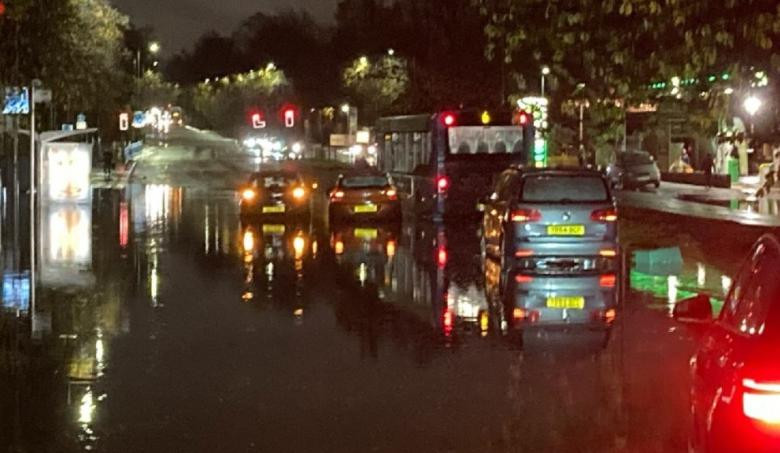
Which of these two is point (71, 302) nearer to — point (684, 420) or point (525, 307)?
point (525, 307)

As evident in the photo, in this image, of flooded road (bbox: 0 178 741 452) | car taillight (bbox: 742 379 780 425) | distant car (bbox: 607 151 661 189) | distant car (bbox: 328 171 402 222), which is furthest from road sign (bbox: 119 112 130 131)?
car taillight (bbox: 742 379 780 425)

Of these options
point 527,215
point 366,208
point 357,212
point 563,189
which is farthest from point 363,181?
point 527,215

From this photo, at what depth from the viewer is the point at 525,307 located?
17.2 meters

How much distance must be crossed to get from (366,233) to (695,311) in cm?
2377

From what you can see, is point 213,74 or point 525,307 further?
point 213,74

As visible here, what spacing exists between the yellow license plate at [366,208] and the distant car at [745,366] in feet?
86.3

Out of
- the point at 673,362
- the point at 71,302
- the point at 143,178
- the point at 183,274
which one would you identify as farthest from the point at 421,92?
the point at 673,362

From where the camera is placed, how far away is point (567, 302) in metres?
17.6

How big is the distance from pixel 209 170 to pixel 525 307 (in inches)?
2374

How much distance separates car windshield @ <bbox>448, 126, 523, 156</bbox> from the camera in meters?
33.2

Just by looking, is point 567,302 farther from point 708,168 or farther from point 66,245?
point 708,168

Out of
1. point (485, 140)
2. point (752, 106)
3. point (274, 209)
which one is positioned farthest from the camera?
point (274, 209)

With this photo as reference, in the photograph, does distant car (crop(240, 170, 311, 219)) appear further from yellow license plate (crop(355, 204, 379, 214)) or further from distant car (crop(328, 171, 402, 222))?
yellow license plate (crop(355, 204, 379, 214))

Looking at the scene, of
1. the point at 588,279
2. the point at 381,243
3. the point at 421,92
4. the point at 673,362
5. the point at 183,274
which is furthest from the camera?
the point at 421,92
